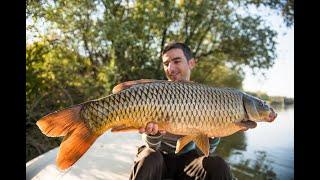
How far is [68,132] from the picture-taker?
52.6 inches

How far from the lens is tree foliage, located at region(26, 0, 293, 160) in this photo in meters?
4.75

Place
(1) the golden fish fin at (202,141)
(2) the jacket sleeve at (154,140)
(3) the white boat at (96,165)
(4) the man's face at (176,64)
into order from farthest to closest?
(3) the white boat at (96,165) → (4) the man's face at (176,64) → (2) the jacket sleeve at (154,140) → (1) the golden fish fin at (202,141)

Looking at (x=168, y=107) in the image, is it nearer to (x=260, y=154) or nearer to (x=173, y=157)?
(x=173, y=157)

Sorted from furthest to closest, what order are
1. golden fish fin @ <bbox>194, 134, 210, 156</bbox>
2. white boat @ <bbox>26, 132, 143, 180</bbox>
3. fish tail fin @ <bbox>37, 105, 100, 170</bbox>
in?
white boat @ <bbox>26, 132, 143, 180</bbox> < golden fish fin @ <bbox>194, 134, 210, 156</bbox> < fish tail fin @ <bbox>37, 105, 100, 170</bbox>

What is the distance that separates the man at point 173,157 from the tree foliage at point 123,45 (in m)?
1.81

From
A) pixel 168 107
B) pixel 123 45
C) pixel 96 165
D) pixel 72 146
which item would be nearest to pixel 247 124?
pixel 168 107

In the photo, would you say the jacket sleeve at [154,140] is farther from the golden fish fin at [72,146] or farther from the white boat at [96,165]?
the white boat at [96,165]

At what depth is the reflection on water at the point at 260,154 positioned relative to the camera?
3816mm

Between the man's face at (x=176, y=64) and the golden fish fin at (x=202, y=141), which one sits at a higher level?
the man's face at (x=176, y=64)

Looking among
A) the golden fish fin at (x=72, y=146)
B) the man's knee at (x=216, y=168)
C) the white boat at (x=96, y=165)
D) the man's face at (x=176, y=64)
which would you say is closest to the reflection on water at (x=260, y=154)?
the white boat at (x=96, y=165)

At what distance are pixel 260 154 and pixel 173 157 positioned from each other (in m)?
3.39

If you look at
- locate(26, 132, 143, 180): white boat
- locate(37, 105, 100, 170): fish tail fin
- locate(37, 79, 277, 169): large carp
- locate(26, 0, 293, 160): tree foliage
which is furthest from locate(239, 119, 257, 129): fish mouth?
locate(26, 0, 293, 160): tree foliage

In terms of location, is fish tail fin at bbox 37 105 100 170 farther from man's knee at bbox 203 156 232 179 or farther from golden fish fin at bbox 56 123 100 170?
man's knee at bbox 203 156 232 179
